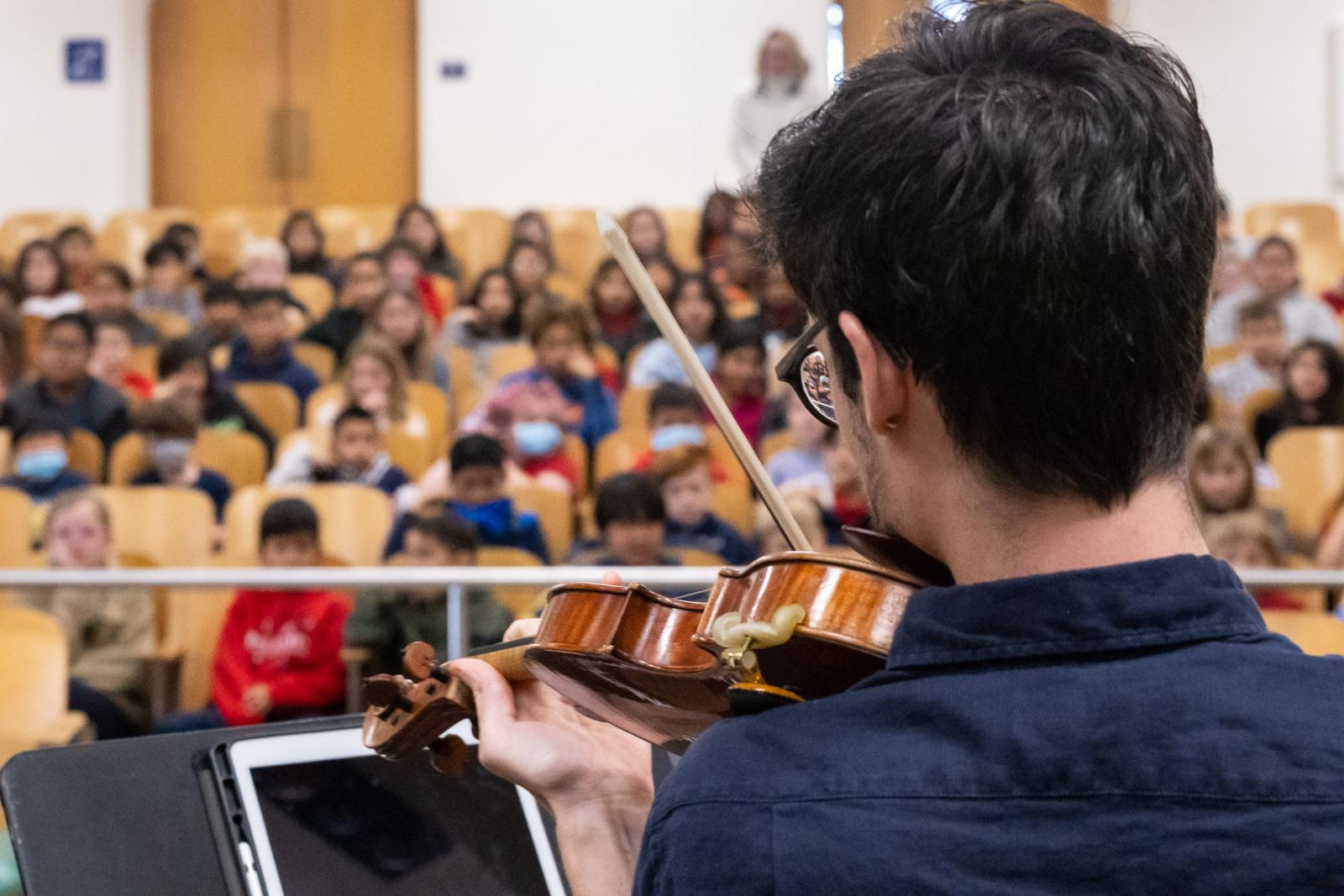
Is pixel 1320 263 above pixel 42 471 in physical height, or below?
above

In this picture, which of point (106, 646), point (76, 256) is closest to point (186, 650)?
point (106, 646)

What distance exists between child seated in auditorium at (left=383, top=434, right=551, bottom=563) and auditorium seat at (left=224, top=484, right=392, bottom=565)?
122 mm

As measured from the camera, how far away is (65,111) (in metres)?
6.95

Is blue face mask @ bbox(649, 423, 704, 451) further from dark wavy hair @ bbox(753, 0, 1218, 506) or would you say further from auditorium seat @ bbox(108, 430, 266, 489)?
dark wavy hair @ bbox(753, 0, 1218, 506)

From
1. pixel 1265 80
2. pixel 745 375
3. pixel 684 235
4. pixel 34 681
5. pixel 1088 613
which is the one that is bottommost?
pixel 34 681

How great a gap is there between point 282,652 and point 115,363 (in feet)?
8.08

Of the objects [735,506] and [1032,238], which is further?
[735,506]

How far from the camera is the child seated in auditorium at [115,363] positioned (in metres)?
4.36

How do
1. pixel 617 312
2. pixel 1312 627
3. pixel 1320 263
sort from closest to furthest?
Answer: pixel 1312 627, pixel 617 312, pixel 1320 263

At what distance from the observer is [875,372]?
64 centimetres

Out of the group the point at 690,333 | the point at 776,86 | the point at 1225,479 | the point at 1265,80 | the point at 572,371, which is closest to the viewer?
the point at 1225,479

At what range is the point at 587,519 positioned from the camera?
348 cm

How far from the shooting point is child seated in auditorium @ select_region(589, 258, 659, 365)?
4.58m

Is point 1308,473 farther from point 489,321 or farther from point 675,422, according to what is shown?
point 489,321
